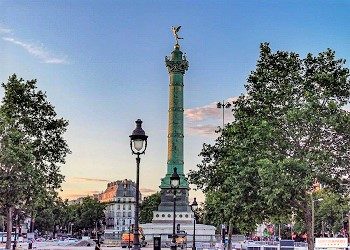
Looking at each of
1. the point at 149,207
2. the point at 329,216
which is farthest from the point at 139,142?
the point at 149,207

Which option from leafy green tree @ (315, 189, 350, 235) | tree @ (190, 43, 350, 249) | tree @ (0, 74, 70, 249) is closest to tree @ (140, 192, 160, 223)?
leafy green tree @ (315, 189, 350, 235)

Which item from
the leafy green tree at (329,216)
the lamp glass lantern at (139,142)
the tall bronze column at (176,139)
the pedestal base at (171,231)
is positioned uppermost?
the tall bronze column at (176,139)

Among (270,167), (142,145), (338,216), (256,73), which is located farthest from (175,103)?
(142,145)

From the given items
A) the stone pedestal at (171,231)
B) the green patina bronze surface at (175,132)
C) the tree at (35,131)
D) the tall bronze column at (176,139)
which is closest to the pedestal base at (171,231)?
the stone pedestal at (171,231)

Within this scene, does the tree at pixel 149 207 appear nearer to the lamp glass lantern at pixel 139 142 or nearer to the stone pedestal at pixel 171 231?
the stone pedestal at pixel 171 231

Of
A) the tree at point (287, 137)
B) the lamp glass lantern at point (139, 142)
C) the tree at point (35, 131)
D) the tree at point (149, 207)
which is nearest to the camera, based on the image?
the lamp glass lantern at point (139, 142)

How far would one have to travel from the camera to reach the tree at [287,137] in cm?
3494

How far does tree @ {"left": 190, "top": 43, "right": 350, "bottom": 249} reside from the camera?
34938 mm

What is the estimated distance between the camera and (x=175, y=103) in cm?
10306

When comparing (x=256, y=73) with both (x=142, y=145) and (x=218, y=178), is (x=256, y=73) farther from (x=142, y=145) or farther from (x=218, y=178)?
(x=142, y=145)

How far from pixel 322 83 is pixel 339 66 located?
2056mm

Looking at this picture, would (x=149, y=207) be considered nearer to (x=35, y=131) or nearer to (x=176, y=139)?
(x=176, y=139)

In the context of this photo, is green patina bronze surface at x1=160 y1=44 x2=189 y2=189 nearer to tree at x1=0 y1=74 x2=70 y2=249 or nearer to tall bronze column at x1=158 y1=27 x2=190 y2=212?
tall bronze column at x1=158 y1=27 x2=190 y2=212

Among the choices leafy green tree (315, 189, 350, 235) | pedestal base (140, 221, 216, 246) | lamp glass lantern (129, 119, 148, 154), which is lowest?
pedestal base (140, 221, 216, 246)
